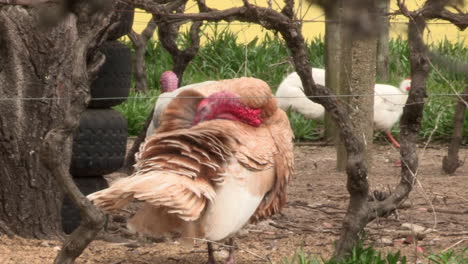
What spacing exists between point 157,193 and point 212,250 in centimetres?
75

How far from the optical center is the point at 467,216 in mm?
5828

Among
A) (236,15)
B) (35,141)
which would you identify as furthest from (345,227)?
(35,141)

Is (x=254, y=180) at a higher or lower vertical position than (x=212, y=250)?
higher

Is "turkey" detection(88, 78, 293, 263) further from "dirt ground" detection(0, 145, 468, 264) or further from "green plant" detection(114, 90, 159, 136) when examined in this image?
"green plant" detection(114, 90, 159, 136)

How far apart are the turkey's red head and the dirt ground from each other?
0.66 meters

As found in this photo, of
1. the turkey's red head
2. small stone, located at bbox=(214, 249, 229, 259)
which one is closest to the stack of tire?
the turkey's red head

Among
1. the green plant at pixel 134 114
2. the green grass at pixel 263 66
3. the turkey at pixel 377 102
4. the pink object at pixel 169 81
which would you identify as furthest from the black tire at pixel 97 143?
the green grass at pixel 263 66

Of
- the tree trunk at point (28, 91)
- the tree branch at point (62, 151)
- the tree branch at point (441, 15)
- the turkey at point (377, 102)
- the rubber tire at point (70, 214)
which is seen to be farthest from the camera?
the turkey at point (377, 102)

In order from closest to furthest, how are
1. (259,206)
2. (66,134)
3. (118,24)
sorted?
(66,134) → (259,206) → (118,24)

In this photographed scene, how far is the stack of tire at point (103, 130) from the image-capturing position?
539cm

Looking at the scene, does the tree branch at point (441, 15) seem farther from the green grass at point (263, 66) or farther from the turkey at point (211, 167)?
the green grass at point (263, 66)

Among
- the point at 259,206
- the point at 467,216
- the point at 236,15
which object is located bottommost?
the point at 467,216

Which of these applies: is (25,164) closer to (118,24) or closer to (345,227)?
(118,24)

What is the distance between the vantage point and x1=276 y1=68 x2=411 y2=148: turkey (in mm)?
8750
